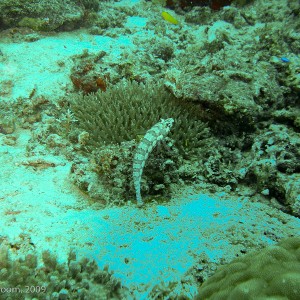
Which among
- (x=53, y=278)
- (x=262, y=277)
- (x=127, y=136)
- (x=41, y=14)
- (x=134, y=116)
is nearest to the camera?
(x=262, y=277)

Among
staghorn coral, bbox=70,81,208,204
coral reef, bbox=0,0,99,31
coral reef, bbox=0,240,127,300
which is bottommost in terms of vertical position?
coral reef, bbox=0,240,127,300

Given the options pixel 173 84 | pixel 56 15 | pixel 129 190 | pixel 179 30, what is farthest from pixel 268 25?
pixel 129 190

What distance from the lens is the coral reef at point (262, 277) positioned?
192 cm

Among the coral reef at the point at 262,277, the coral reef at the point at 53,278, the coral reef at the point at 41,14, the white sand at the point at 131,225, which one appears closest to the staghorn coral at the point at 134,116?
the white sand at the point at 131,225

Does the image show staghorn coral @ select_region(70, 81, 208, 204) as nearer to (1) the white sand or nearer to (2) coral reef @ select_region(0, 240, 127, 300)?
(1) the white sand

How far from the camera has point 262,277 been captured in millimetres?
2104

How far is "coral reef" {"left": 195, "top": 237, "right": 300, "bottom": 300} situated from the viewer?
1917mm

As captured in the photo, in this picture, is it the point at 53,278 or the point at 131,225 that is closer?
the point at 53,278

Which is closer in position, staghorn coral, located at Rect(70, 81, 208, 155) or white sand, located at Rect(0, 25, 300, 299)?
white sand, located at Rect(0, 25, 300, 299)

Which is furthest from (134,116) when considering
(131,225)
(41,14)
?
(41,14)

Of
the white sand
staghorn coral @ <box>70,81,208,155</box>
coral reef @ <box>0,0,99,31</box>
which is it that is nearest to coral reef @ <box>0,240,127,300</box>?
the white sand

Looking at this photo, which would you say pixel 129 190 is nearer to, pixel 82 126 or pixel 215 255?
pixel 215 255

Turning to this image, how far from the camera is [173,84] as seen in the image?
5.38 meters

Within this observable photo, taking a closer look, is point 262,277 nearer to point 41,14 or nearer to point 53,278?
point 53,278
